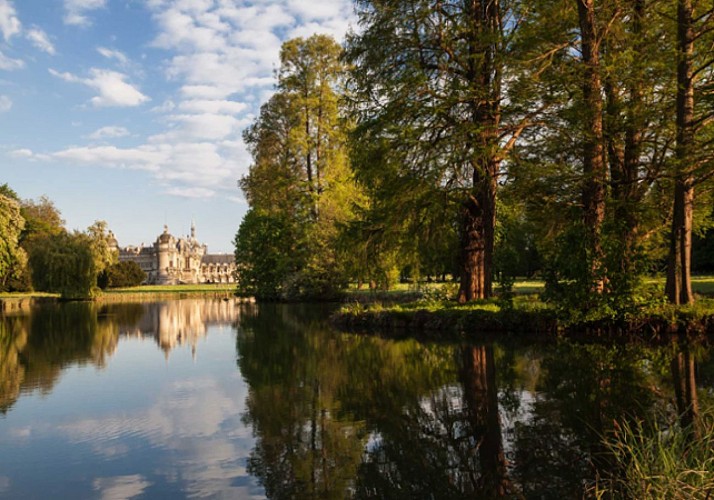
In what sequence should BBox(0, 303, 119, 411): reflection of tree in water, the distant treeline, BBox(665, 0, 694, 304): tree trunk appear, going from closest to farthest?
BBox(0, 303, 119, 411): reflection of tree in water
BBox(665, 0, 694, 304): tree trunk
the distant treeline

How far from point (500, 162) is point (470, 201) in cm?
155

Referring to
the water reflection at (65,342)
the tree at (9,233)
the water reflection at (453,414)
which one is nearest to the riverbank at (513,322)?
the water reflection at (453,414)

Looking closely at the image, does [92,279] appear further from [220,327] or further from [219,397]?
[219,397]

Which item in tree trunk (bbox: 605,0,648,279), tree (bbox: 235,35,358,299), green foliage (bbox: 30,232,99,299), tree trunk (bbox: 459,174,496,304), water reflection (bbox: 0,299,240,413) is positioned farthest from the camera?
green foliage (bbox: 30,232,99,299)

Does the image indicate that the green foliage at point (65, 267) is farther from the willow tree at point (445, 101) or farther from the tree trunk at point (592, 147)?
the tree trunk at point (592, 147)

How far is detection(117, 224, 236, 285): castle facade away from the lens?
4670 inches

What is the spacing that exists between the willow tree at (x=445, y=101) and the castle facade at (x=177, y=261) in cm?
9753

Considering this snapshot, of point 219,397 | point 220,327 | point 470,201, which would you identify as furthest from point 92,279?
point 219,397

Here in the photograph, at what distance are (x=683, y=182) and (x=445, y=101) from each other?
6.49 metres

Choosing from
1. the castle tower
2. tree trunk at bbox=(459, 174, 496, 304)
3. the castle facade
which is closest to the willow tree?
tree trunk at bbox=(459, 174, 496, 304)

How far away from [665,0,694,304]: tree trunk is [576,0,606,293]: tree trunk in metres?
1.77

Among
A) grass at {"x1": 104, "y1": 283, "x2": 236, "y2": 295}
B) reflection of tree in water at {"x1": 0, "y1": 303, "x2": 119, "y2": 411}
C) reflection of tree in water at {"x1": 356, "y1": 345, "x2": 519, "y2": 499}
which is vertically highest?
reflection of tree in water at {"x1": 356, "y1": 345, "x2": 519, "y2": 499}

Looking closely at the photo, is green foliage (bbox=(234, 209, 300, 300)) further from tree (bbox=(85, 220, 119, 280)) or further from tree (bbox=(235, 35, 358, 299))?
tree (bbox=(85, 220, 119, 280))

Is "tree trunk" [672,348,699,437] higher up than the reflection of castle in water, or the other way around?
"tree trunk" [672,348,699,437]
